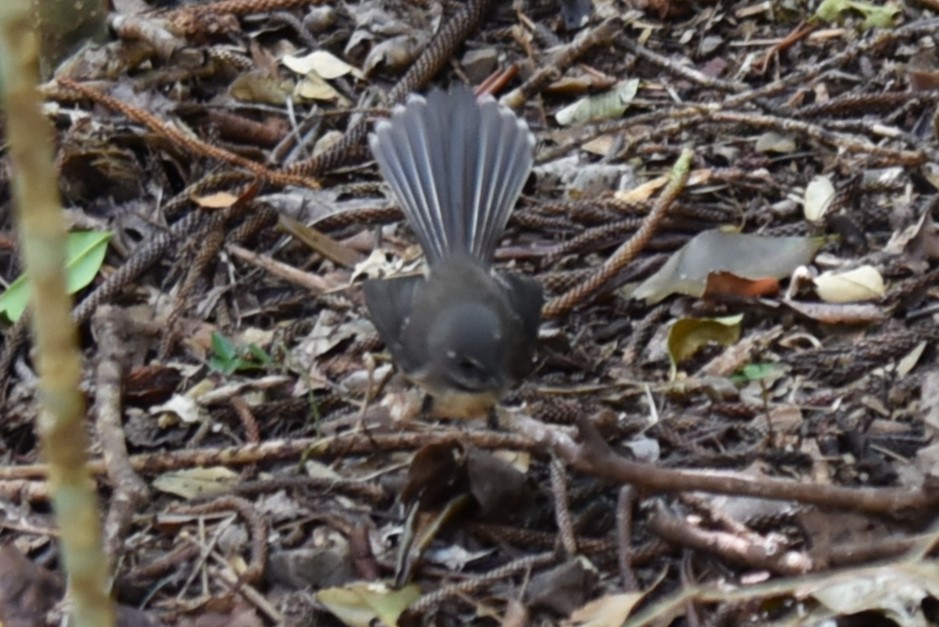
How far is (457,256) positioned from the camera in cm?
465

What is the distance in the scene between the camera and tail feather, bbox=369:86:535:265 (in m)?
4.77

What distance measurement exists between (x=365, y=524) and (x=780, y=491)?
1.18 metres

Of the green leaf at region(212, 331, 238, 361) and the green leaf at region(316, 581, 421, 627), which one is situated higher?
the green leaf at region(212, 331, 238, 361)

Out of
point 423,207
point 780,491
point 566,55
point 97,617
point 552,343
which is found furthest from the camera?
point 566,55

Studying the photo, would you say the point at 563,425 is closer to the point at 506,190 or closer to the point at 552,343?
the point at 552,343

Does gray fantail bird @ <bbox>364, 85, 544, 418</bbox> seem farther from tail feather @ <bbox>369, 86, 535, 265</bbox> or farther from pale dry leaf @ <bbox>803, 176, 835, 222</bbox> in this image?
pale dry leaf @ <bbox>803, 176, 835, 222</bbox>

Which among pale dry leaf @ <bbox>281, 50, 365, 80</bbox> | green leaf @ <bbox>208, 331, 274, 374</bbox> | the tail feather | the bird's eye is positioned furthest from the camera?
pale dry leaf @ <bbox>281, 50, 365, 80</bbox>

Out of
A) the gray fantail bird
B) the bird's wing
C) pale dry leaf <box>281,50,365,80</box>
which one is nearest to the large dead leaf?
the gray fantail bird

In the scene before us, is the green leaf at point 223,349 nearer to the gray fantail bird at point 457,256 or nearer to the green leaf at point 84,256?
the gray fantail bird at point 457,256

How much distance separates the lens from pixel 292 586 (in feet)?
12.2

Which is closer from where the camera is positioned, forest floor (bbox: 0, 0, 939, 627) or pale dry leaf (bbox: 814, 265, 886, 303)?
forest floor (bbox: 0, 0, 939, 627)

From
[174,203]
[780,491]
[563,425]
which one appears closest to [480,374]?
[563,425]

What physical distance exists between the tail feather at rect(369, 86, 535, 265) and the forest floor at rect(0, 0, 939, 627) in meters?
0.23

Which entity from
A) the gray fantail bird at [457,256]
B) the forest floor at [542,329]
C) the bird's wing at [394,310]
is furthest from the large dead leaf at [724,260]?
the bird's wing at [394,310]
